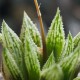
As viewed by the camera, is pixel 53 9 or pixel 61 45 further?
pixel 53 9

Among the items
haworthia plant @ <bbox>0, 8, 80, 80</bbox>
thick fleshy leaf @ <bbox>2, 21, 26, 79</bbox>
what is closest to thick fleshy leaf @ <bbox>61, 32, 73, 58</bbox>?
haworthia plant @ <bbox>0, 8, 80, 80</bbox>

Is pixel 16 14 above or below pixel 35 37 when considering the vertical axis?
above

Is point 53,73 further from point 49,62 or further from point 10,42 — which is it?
point 10,42

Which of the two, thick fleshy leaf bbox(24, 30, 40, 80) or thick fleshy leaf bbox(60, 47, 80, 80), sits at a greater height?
thick fleshy leaf bbox(24, 30, 40, 80)

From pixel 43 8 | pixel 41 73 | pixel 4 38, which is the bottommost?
pixel 41 73

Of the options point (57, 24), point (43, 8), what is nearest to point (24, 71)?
point (57, 24)

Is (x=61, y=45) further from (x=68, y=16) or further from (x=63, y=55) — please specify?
(x=68, y=16)

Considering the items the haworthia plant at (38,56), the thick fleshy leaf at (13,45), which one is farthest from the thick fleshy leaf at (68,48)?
the thick fleshy leaf at (13,45)

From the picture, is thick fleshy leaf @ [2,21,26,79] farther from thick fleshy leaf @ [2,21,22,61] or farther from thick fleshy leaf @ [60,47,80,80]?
thick fleshy leaf @ [60,47,80,80]
